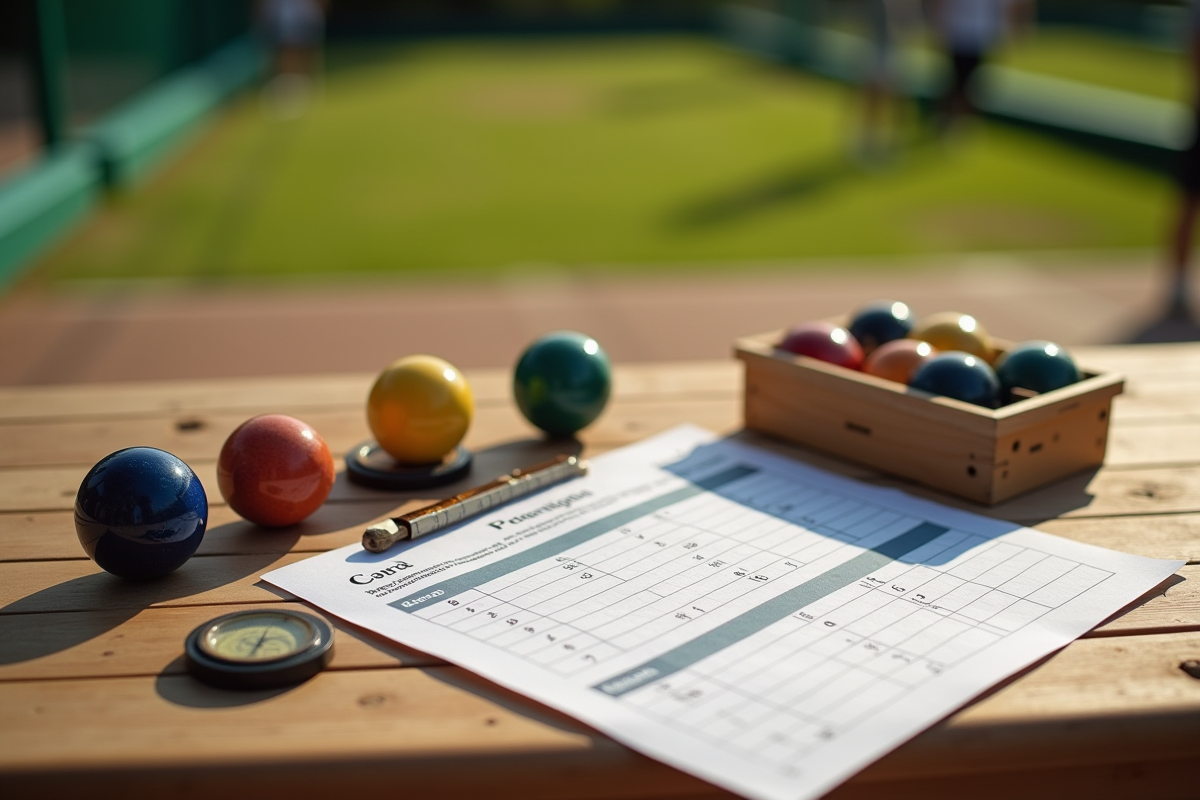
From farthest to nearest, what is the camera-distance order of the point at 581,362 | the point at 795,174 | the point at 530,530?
the point at 795,174 < the point at 581,362 < the point at 530,530

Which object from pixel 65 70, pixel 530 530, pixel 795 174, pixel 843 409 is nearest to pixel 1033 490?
pixel 843 409

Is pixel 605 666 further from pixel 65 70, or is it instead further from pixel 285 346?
pixel 65 70

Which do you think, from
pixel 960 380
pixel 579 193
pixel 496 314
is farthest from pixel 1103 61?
pixel 960 380

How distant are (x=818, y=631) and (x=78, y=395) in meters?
1.48

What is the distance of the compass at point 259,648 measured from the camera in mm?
1169

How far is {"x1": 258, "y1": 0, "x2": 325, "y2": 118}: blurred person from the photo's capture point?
13.0 m

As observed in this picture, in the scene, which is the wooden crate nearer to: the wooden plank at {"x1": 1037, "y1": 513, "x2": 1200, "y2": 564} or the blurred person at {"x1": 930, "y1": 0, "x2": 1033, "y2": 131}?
the wooden plank at {"x1": 1037, "y1": 513, "x2": 1200, "y2": 564}

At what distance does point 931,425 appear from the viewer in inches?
66.8

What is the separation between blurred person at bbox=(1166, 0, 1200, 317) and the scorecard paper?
4.44 meters

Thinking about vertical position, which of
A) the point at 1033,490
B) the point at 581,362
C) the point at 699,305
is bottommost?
the point at 699,305

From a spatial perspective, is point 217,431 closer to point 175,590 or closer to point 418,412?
point 418,412

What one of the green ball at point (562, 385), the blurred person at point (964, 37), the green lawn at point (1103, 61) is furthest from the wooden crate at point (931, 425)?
the green lawn at point (1103, 61)

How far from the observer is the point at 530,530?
155cm

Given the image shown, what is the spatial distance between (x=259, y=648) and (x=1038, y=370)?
1190 millimetres
